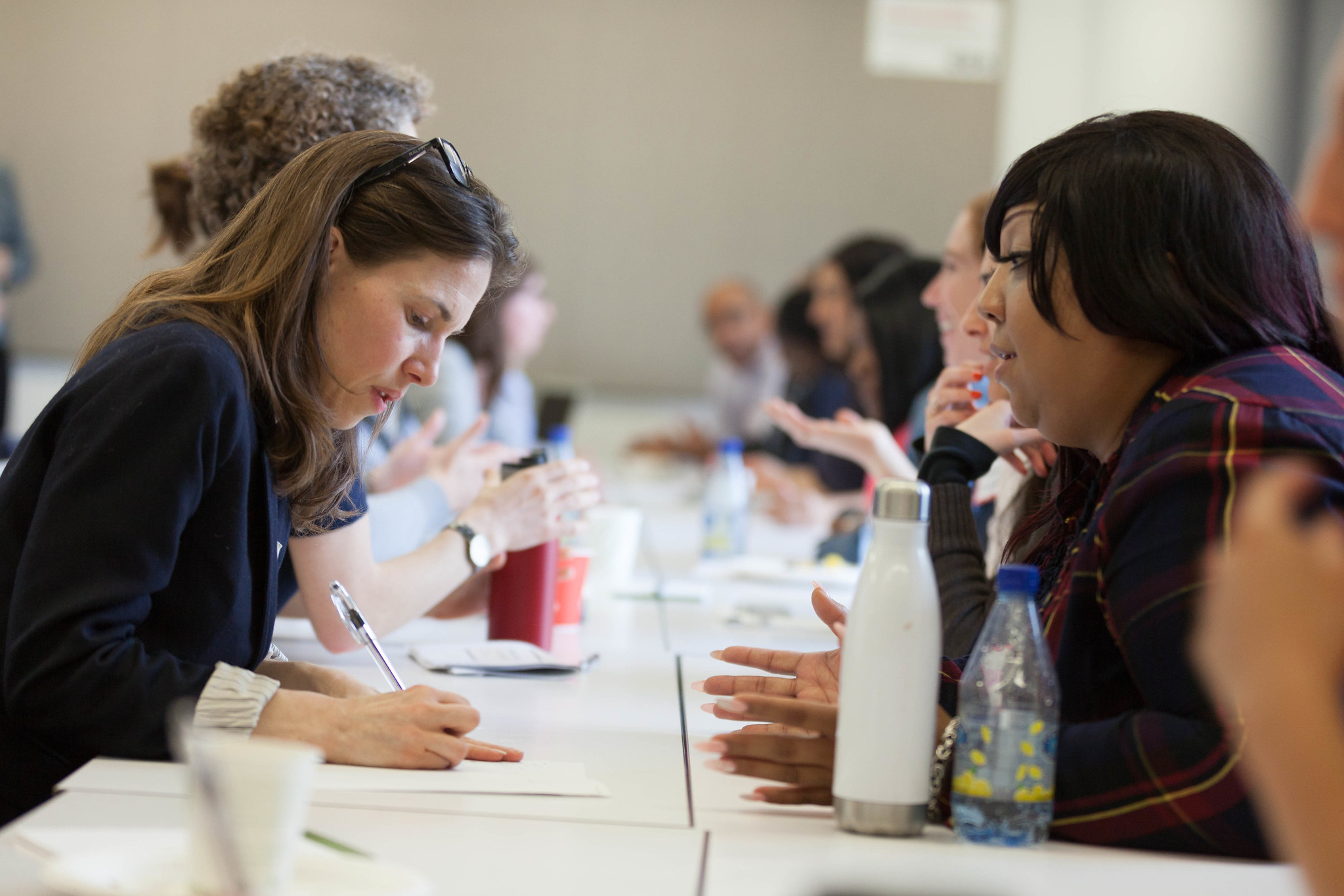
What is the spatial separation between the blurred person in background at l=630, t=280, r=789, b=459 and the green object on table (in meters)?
4.70

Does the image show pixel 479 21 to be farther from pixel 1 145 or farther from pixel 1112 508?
pixel 1112 508

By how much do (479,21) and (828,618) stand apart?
16.4 ft

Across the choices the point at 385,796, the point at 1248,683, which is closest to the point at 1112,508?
the point at 1248,683

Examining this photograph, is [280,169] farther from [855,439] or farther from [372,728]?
[855,439]

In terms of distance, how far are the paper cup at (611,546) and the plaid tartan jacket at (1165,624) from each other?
131 cm

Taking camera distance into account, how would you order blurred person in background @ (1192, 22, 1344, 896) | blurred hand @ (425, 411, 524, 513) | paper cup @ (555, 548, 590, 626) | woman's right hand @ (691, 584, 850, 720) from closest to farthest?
blurred person in background @ (1192, 22, 1344, 896) → woman's right hand @ (691, 584, 850, 720) → paper cup @ (555, 548, 590, 626) → blurred hand @ (425, 411, 524, 513)

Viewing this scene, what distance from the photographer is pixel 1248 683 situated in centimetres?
62

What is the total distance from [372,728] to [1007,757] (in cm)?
53

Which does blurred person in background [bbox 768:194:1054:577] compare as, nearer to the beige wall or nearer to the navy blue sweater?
the navy blue sweater

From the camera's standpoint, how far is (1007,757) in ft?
3.10

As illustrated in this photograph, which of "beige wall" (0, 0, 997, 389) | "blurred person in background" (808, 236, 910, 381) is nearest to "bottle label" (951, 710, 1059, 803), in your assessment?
"blurred person in background" (808, 236, 910, 381)

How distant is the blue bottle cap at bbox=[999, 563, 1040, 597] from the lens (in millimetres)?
953

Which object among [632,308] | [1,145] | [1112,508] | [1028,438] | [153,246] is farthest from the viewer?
[632,308]

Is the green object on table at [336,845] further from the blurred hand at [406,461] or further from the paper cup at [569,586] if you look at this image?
Answer: the blurred hand at [406,461]
